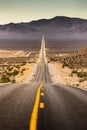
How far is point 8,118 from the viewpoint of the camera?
20.5 feet

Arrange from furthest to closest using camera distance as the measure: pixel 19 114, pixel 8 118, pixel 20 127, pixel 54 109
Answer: pixel 54 109 < pixel 19 114 < pixel 8 118 < pixel 20 127

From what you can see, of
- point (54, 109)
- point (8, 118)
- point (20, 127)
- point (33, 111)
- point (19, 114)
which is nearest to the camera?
point (20, 127)

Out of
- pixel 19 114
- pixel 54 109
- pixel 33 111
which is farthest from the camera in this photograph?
pixel 54 109

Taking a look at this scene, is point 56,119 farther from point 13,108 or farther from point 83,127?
point 13,108

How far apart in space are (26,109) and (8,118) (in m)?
1.39

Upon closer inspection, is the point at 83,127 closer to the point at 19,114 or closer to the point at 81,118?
the point at 81,118

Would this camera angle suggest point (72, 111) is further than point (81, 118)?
Yes

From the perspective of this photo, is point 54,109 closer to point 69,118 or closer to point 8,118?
point 69,118

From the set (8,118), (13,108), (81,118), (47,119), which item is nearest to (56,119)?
(47,119)

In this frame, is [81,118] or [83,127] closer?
[83,127]

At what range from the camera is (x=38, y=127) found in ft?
18.1

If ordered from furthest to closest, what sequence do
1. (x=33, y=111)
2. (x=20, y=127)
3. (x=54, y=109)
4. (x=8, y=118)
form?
(x=54, y=109)
(x=33, y=111)
(x=8, y=118)
(x=20, y=127)

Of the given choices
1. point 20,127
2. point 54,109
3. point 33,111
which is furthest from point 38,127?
point 54,109

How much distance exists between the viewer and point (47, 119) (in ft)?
20.7
